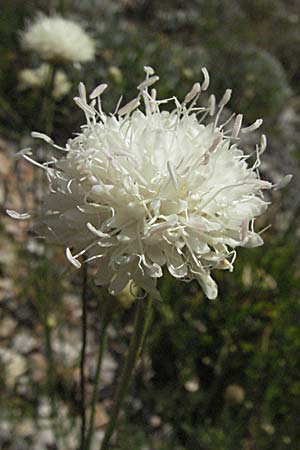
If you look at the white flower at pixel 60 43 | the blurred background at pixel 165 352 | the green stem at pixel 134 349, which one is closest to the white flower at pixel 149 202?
the green stem at pixel 134 349

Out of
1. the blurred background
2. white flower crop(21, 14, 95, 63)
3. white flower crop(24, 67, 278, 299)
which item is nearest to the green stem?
white flower crop(24, 67, 278, 299)

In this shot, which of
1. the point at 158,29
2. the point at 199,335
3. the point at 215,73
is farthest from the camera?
the point at 158,29

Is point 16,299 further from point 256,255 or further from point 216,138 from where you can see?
point 216,138

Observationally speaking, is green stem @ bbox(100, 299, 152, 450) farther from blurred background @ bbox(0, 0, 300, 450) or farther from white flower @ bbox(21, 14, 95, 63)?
white flower @ bbox(21, 14, 95, 63)

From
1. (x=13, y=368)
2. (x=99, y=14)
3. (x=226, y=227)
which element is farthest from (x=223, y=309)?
(x=99, y=14)

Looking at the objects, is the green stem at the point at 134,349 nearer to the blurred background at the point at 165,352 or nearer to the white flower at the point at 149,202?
the white flower at the point at 149,202

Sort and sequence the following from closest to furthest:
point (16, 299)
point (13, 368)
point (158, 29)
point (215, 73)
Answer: point (13, 368) → point (16, 299) → point (215, 73) → point (158, 29)

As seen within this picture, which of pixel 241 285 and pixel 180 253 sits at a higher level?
pixel 180 253

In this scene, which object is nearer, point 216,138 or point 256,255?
point 216,138
